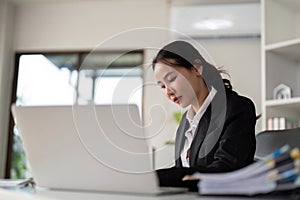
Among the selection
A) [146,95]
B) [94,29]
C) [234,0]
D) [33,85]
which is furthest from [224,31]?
[33,85]

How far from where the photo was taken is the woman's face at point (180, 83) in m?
1.57

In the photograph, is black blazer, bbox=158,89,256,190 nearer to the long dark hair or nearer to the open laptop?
the long dark hair

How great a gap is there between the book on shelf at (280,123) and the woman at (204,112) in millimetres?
1582

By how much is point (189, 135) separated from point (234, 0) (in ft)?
10.7

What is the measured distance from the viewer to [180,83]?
1592 mm

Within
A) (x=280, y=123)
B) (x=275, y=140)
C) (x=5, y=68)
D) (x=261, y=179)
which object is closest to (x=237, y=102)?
(x=275, y=140)

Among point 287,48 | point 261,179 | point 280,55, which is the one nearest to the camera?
point 261,179

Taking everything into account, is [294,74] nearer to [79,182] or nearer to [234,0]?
[234,0]

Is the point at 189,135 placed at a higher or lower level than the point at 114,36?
lower

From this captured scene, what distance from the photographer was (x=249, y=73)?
4488 mm

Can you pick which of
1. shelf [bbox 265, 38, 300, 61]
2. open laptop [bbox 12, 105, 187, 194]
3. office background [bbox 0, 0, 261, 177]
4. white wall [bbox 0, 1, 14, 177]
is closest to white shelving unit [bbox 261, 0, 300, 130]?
shelf [bbox 265, 38, 300, 61]

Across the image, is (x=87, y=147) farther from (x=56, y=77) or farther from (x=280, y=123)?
(x=56, y=77)

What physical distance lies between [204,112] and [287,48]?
1.99 meters

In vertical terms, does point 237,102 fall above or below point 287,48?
below
